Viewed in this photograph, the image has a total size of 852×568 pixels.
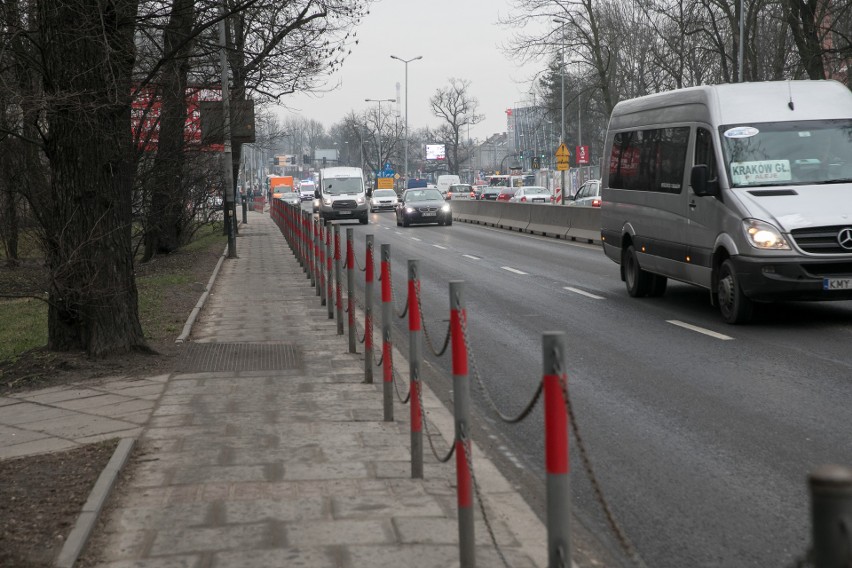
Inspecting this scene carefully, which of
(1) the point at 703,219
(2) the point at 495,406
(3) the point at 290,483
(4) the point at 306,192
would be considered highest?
(1) the point at 703,219

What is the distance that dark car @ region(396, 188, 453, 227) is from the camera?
43.0 metres

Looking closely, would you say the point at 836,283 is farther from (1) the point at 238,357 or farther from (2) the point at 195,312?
(2) the point at 195,312

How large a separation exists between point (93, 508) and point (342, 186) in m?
45.5

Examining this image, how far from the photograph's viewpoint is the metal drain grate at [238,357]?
33.2 feet

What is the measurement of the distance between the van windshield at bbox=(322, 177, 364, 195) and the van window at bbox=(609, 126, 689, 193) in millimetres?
33704

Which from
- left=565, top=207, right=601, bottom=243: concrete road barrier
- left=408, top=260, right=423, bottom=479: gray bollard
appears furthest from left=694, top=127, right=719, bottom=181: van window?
left=565, top=207, right=601, bottom=243: concrete road barrier

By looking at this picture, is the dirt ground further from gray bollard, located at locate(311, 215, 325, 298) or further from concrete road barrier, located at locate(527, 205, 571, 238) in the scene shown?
concrete road barrier, located at locate(527, 205, 571, 238)

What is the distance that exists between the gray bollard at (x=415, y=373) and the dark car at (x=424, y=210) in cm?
3663

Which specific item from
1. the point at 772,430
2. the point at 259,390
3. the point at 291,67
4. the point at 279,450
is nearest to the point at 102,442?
the point at 279,450

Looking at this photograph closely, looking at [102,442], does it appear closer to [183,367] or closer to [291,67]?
[183,367]

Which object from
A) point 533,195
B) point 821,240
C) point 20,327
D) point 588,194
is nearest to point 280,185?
point 533,195

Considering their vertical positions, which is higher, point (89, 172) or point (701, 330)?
point (89, 172)

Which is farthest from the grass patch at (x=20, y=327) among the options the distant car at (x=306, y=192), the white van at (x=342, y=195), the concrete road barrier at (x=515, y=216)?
the distant car at (x=306, y=192)

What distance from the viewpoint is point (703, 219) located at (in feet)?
42.7
